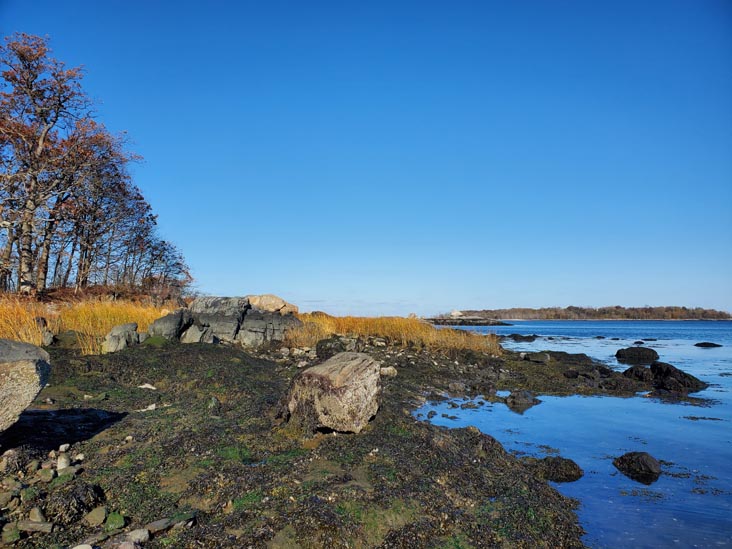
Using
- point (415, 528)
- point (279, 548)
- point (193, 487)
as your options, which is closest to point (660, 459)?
point (415, 528)

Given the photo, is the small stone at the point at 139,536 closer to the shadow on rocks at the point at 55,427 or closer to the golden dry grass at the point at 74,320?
the shadow on rocks at the point at 55,427

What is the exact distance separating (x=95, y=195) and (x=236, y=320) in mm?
12582

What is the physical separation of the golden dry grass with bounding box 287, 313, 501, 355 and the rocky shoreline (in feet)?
34.5

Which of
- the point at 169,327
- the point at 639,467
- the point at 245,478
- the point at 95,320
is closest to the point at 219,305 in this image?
the point at 169,327

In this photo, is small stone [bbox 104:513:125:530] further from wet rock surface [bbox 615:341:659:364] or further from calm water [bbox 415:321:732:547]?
wet rock surface [bbox 615:341:659:364]

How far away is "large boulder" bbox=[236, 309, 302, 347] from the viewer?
17.1 metres

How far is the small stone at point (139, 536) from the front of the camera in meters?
3.77

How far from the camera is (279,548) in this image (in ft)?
12.7

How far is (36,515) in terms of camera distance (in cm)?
402

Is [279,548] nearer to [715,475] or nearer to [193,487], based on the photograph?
[193,487]

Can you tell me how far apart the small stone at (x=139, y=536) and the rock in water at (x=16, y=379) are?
2131 mm

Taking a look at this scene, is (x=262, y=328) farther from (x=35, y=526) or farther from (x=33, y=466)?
(x=35, y=526)

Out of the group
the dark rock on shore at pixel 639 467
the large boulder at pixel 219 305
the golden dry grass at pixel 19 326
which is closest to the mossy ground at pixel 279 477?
the dark rock on shore at pixel 639 467

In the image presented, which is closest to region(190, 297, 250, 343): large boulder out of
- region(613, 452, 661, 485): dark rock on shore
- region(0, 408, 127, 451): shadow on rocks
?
region(0, 408, 127, 451): shadow on rocks
